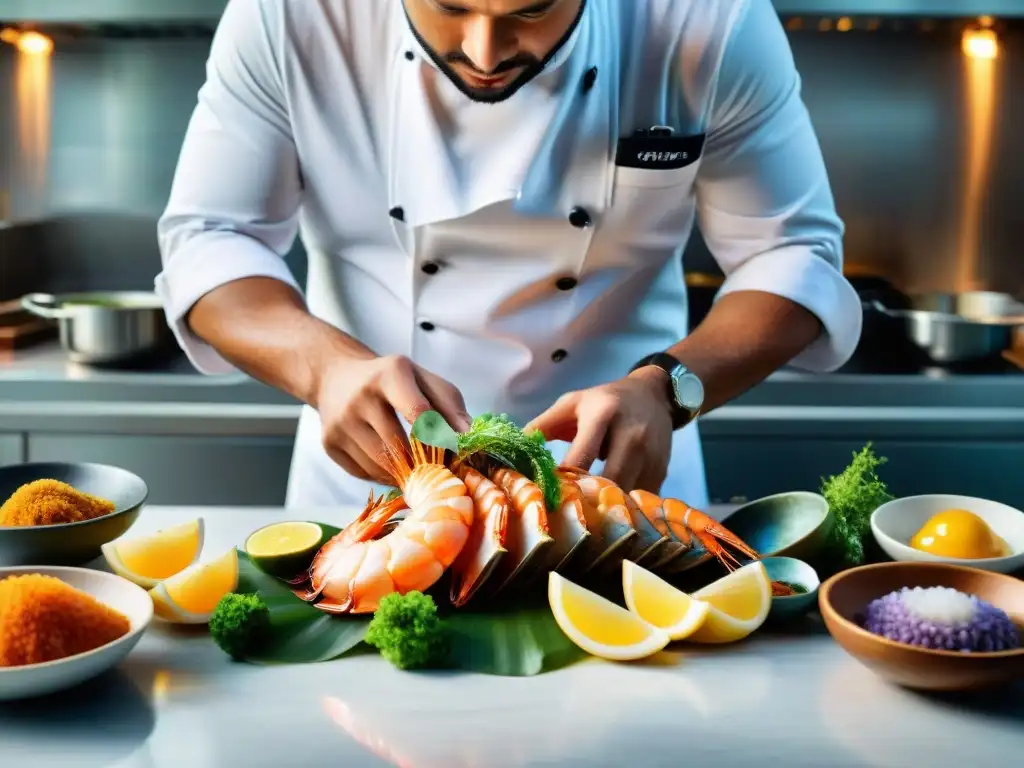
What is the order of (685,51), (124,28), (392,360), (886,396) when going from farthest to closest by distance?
(124,28), (886,396), (685,51), (392,360)

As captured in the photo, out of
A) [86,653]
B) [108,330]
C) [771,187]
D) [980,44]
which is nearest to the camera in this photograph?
[86,653]

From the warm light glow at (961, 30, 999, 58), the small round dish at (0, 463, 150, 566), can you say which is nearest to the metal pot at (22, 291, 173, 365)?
the small round dish at (0, 463, 150, 566)

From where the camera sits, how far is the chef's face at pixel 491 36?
5.02 feet

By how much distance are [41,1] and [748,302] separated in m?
2.29

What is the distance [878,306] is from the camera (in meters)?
3.22

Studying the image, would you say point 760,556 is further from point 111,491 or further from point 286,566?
point 111,491

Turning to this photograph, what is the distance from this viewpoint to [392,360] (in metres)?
1.64

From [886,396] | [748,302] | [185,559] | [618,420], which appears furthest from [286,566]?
[886,396]

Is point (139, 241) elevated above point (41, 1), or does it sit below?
below

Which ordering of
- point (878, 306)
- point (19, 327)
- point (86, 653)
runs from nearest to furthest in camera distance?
point (86, 653), point (878, 306), point (19, 327)

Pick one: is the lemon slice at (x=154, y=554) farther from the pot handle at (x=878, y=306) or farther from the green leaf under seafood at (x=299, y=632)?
the pot handle at (x=878, y=306)

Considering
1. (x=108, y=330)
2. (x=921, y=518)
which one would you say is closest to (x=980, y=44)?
(x=921, y=518)

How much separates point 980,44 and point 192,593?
10.1 ft

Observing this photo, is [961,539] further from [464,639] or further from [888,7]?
[888,7]
